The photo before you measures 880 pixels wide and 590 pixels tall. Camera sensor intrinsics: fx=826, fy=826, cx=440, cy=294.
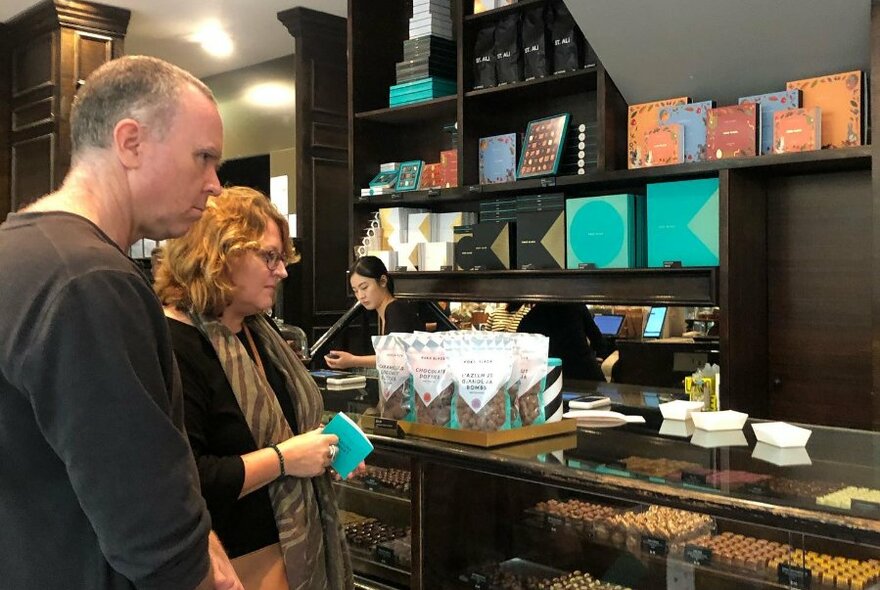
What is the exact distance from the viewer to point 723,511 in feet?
4.68

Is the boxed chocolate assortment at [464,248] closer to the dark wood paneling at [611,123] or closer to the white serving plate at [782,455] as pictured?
the dark wood paneling at [611,123]

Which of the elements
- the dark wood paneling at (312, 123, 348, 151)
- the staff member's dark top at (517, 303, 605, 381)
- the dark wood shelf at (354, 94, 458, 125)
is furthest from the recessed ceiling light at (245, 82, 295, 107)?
the staff member's dark top at (517, 303, 605, 381)

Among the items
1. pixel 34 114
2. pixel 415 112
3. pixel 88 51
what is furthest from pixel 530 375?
pixel 34 114

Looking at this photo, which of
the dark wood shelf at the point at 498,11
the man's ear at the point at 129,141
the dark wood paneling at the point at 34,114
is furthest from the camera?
the dark wood paneling at the point at 34,114

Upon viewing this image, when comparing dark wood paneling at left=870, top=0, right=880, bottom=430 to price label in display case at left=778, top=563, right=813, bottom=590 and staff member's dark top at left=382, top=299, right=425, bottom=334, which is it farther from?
staff member's dark top at left=382, top=299, right=425, bottom=334

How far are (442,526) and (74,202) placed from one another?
1.29 m

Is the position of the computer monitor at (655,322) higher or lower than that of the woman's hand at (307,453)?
higher

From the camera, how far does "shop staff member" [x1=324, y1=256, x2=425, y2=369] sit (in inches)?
160

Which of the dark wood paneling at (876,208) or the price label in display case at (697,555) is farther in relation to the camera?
the dark wood paneling at (876,208)

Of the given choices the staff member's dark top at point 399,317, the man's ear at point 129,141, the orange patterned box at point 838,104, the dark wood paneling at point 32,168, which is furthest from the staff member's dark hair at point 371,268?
the man's ear at point 129,141

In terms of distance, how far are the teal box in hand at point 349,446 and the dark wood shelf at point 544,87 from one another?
2.42m

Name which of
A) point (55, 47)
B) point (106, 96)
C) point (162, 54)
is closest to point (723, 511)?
point (106, 96)

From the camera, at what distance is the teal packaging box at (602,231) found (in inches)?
139

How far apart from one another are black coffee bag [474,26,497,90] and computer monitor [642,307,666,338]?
138cm
